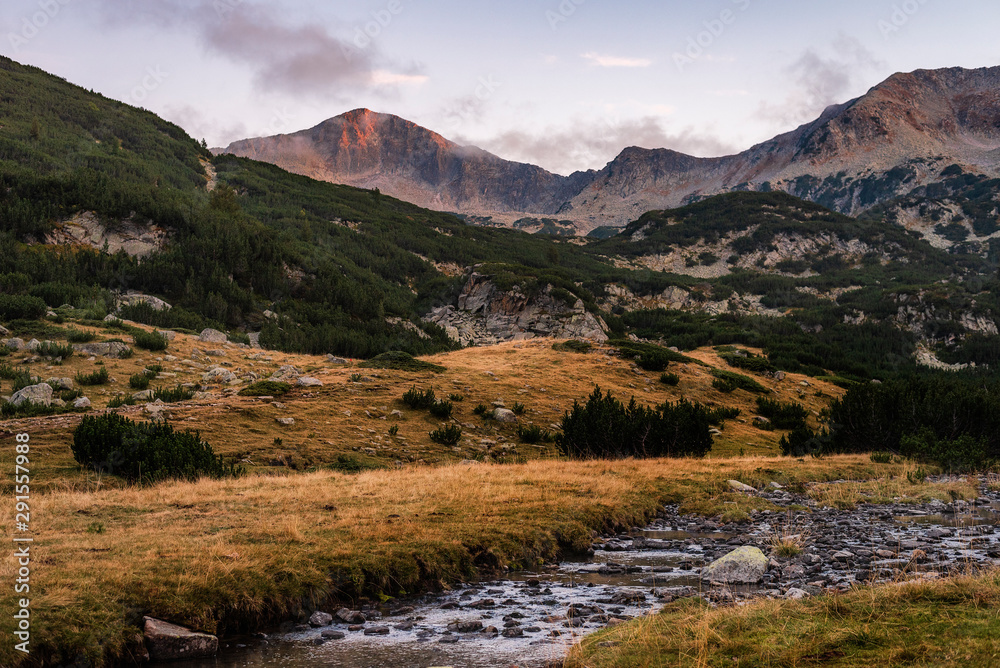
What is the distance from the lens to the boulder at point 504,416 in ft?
89.5

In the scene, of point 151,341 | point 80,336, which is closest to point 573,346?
point 151,341

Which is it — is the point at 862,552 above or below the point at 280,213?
below

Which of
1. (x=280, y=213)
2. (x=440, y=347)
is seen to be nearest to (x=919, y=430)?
(x=440, y=347)

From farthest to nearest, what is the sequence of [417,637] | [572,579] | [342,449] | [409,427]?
[409,427] → [342,449] → [572,579] → [417,637]

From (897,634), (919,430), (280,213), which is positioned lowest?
(919,430)

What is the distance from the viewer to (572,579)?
1006cm

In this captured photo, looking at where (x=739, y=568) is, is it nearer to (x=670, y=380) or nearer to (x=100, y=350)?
(x=100, y=350)

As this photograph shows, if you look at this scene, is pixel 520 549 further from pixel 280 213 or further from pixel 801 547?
pixel 280 213

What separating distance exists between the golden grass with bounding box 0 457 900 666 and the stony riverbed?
62cm

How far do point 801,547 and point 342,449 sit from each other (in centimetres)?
1449

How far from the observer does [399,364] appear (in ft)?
102

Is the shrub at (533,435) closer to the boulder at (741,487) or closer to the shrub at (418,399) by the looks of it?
the shrub at (418,399)

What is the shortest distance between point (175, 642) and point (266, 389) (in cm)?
1728

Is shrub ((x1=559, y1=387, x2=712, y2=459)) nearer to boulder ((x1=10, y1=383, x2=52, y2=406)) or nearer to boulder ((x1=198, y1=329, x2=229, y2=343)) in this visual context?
boulder ((x1=10, y1=383, x2=52, y2=406))
